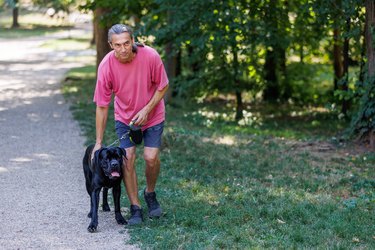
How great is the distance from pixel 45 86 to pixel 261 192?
49.3 feet

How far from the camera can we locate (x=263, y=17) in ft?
51.4

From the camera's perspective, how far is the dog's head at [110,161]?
608 cm

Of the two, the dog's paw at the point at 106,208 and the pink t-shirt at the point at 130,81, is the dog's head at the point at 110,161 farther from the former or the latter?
the dog's paw at the point at 106,208

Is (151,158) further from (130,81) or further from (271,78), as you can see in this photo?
(271,78)

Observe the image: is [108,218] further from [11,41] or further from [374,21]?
[11,41]

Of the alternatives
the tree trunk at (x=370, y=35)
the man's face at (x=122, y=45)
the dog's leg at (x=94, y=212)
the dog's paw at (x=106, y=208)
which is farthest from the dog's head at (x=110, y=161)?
the tree trunk at (x=370, y=35)

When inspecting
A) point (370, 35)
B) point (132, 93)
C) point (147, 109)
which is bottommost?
point (147, 109)

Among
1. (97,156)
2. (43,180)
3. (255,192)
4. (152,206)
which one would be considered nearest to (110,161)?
(97,156)

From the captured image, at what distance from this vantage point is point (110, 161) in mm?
6094

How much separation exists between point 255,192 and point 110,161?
8.37 feet

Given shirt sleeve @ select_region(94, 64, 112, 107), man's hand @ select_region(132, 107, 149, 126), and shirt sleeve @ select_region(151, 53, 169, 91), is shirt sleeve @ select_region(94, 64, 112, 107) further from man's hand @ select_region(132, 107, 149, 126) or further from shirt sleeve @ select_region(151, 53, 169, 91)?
shirt sleeve @ select_region(151, 53, 169, 91)

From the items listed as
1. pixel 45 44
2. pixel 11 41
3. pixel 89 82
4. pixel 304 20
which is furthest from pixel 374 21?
pixel 11 41

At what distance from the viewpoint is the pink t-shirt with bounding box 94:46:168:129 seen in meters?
6.34

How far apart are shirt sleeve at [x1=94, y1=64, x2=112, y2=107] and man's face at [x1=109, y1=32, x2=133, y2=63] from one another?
24cm
